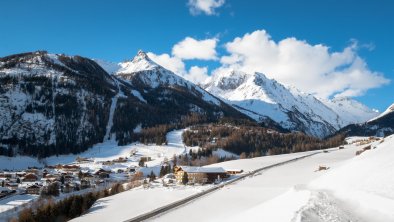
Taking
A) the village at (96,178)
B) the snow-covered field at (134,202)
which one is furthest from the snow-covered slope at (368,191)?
the village at (96,178)

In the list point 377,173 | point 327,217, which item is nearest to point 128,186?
point 377,173

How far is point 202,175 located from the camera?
10125 centimetres

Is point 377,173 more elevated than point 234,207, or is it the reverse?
point 377,173

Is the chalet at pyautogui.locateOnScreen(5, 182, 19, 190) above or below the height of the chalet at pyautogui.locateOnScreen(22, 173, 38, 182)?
below

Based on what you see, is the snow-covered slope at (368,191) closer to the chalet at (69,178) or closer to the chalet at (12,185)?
the chalet at (12,185)

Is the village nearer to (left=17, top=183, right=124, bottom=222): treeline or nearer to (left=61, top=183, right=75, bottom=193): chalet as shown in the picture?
(left=61, top=183, right=75, bottom=193): chalet

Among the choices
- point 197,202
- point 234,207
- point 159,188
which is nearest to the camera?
point 234,207

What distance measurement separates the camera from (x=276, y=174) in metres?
106

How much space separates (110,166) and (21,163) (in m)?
50.1

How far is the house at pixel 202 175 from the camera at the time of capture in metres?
100

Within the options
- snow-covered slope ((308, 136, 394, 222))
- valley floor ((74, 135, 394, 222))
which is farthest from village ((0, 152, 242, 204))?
snow-covered slope ((308, 136, 394, 222))

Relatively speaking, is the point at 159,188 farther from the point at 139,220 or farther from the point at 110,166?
the point at 110,166

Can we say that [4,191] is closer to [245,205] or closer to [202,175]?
→ [202,175]

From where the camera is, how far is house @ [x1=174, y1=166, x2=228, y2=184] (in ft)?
329
